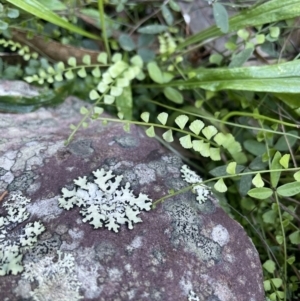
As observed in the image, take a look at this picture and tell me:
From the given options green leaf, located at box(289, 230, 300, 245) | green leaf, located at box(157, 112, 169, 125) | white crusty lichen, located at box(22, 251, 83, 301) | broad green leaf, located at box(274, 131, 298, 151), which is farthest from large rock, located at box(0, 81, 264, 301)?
broad green leaf, located at box(274, 131, 298, 151)

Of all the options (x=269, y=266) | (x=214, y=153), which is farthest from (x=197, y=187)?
(x=269, y=266)

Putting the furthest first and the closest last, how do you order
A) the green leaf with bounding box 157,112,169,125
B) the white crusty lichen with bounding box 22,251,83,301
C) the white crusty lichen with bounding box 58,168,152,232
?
the green leaf with bounding box 157,112,169,125
the white crusty lichen with bounding box 58,168,152,232
the white crusty lichen with bounding box 22,251,83,301

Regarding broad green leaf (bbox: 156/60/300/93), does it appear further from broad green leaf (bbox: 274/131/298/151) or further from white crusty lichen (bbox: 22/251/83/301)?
white crusty lichen (bbox: 22/251/83/301)

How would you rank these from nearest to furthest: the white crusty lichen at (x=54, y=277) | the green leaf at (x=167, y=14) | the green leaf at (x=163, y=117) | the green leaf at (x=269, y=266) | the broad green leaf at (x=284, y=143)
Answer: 1. the white crusty lichen at (x=54, y=277)
2. the green leaf at (x=163, y=117)
3. the green leaf at (x=269, y=266)
4. the broad green leaf at (x=284, y=143)
5. the green leaf at (x=167, y=14)

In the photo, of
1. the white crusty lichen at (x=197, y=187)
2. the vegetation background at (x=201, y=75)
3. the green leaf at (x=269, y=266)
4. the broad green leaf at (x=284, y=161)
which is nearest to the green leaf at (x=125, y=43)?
the vegetation background at (x=201, y=75)

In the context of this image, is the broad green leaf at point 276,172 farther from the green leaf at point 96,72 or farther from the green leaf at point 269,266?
the green leaf at point 96,72

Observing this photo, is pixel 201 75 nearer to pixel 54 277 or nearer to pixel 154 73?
pixel 154 73
